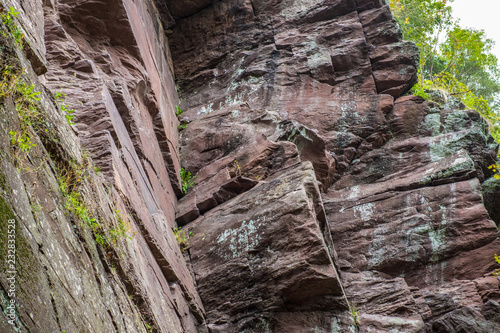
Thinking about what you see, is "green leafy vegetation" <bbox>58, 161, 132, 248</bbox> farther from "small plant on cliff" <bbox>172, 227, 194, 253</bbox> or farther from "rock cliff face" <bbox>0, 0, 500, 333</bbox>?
"small plant on cliff" <bbox>172, 227, 194, 253</bbox>

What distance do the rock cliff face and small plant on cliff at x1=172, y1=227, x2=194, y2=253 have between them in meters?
0.18

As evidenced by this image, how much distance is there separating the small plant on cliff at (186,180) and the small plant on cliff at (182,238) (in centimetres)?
170

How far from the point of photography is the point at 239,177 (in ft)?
37.8

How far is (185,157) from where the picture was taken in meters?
13.3

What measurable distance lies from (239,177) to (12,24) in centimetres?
690

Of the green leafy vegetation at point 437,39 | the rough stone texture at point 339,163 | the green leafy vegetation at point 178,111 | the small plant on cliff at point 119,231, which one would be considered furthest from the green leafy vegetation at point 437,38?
the small plant on cliff at point 119,231

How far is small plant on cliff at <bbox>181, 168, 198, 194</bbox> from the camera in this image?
1248 centimetres

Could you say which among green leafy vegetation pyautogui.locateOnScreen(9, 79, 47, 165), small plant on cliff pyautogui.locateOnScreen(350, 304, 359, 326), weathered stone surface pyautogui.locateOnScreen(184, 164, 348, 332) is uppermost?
green leafy vegetation pyautogui.locateOnScreen(9, 79, 47, 165)

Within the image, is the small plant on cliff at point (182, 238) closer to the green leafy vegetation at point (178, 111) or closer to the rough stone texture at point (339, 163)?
the rough stone texture at point (339, 163)

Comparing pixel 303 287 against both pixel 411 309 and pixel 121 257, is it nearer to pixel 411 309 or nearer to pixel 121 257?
pixel 411 309

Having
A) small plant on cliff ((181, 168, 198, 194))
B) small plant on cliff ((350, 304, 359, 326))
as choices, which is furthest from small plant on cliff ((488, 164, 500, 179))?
small plant on cliff ((181, 168, 198, 194))

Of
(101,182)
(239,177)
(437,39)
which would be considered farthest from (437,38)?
(101,182)

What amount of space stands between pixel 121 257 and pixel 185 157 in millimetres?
7253

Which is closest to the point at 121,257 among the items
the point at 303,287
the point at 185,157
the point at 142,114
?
the point at 303,287
